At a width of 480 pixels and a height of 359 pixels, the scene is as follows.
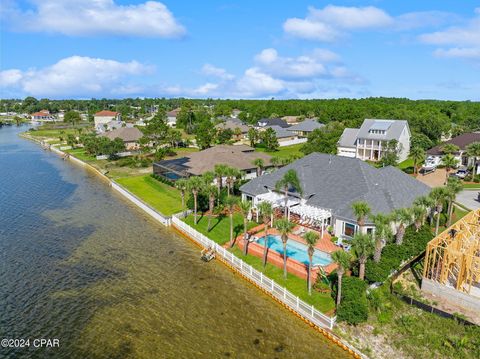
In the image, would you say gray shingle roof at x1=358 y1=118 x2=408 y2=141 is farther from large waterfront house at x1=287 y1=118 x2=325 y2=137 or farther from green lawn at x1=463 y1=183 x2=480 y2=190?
large waterfront house at x1=287 y1=118 x2=325 y2=137

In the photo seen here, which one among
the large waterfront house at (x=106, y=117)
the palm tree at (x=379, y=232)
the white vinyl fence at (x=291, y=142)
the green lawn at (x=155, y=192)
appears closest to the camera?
the palm tree at (x=379, y=232)

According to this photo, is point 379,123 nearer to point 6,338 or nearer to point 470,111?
point 6,338

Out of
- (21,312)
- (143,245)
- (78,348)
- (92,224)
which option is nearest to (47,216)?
(92,224)

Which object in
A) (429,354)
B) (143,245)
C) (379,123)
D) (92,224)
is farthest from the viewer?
(379,123)

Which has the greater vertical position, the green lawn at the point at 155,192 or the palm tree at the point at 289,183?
the palm tree at the point at 289,183

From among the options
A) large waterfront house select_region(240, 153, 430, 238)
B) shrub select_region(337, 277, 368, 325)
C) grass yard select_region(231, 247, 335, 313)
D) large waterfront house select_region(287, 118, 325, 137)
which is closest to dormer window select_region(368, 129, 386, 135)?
large waterfront house select_region(287, 118, 325, 137)

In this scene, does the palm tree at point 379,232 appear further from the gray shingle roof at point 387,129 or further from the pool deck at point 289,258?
the gray shingle roof at point 387,129

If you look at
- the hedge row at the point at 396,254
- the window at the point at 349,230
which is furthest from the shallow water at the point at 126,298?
the window at the point at 349,230
